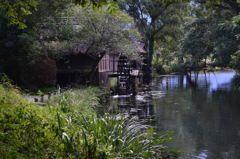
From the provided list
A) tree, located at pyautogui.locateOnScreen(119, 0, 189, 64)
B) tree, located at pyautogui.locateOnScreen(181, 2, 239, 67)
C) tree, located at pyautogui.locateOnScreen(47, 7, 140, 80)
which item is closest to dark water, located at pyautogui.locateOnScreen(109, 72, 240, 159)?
tree, located at pyautogui.locateOnScreen(47, 7, 140, 80)

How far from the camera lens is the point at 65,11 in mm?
16234

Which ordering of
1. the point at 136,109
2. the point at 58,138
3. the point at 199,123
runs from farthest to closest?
the point at 136,109 < the point at 199,123 < the point at 58,138

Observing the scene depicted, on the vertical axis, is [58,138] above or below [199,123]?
above

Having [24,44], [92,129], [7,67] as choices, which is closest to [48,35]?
[24,44]

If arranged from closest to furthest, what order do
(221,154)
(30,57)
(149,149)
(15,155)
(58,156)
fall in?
(15,155), (58,156), (149,149), (221,154), (30,57)

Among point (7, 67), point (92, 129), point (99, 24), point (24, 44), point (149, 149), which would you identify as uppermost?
point (99, 24)

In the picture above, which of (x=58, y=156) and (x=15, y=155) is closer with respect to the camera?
(x=15, y=155)

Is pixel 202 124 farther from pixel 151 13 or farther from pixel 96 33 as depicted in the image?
pixel 151 13

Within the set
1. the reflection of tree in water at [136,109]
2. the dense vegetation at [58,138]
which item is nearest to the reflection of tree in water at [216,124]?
the reflection of tree in water at [136,109]

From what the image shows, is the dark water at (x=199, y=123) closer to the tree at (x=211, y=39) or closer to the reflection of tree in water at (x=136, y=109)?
the reflection of tree in water at (x=136, y=109)

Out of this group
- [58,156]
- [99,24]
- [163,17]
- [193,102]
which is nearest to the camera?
[58,156]

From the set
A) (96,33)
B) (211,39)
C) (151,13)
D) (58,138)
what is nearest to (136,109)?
(96,33)

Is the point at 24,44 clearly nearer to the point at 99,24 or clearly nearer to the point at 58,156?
the point at 99,24

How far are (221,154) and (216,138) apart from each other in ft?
5.22
